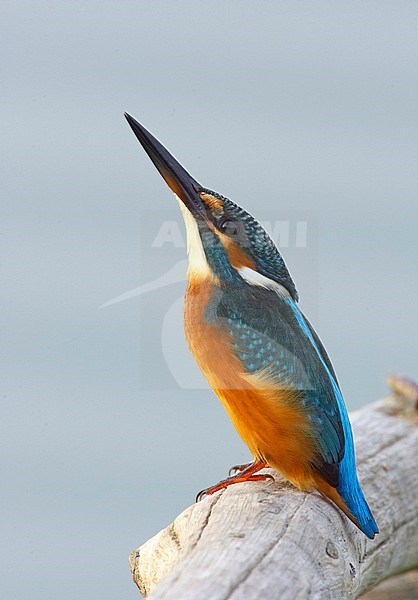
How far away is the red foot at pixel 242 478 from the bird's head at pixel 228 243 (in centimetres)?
35

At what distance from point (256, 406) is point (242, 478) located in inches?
7.1

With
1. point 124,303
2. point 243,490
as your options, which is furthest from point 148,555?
point 124,303

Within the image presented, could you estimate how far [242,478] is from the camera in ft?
6.04

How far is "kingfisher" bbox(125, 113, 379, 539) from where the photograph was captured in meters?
1.74

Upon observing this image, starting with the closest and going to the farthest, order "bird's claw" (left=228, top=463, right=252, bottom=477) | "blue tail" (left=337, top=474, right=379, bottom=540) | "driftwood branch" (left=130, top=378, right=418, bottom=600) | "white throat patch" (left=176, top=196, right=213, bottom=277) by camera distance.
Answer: "driftwood branch" (left=130, top=378, right=418, bottom=600), "blue tail" (left=337, top=474, right=379, bottom=540), "white throat patch" (left=176, top=196, right=213, bottom=277), "bird's claw" (left=228, top=463, right=252, bottom=477)

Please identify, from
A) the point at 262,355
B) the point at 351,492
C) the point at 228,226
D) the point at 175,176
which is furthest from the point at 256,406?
the point at 175,176

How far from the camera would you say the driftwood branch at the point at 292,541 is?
136 cm

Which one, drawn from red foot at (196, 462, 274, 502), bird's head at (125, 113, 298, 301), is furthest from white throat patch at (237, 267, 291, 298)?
red foot at (196, 462, 274, 502)

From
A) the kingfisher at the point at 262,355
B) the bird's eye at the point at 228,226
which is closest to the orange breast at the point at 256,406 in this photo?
the kingfisher at the point at 262,355

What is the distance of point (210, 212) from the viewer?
5.96ft

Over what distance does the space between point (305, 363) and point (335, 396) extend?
0.10 metres

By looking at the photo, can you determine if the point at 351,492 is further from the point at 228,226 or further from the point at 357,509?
the point at 228,226

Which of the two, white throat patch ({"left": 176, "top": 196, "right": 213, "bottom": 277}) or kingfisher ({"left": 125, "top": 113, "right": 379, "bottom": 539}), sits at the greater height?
white throat patch ({"left": 176, "top": 196, "right": 213, "bottom": 277})

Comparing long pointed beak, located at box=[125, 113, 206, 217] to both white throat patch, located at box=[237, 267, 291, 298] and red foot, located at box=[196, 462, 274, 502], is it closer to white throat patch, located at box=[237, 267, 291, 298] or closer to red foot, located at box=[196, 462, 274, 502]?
white throat patch, located at box=[237, 267, 291, 298]
